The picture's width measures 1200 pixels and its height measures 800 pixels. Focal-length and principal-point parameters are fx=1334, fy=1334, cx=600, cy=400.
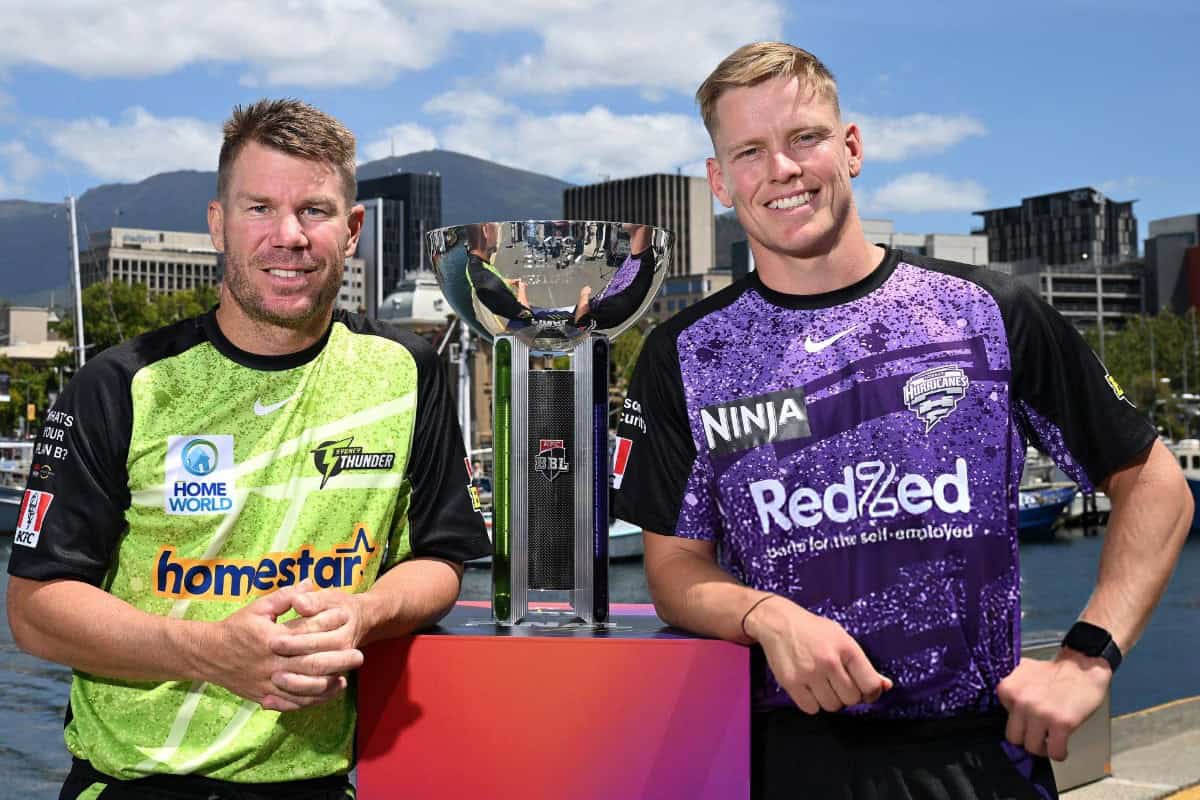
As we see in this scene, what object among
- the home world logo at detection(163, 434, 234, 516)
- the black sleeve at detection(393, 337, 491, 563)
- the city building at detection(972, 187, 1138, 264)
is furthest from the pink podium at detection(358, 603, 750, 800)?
the city building at detection(972, 187, 1138, 264)

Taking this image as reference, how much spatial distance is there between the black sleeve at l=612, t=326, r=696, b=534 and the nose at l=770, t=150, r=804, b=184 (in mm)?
341

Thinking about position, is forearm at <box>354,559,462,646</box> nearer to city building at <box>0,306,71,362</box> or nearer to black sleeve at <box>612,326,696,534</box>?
black sleeve at <box>612,326,696,534</box>

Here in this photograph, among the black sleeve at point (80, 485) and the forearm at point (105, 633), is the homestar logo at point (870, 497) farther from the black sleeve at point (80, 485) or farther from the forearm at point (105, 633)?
the black sleeve at point (80, 485)

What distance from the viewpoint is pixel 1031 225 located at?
144 meters

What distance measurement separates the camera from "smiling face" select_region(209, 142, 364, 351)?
2436 millimetres

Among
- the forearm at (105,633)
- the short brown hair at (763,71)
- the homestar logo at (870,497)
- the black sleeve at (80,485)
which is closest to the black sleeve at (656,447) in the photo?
the homestar logo at (870,497)

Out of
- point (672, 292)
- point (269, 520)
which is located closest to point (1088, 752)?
point (269, 520)

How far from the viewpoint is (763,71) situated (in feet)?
7.38

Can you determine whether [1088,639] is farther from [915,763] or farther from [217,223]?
[217,223]

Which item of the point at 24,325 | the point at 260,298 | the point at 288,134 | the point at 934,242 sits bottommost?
the point at 260,298

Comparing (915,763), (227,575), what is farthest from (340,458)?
(915,763)

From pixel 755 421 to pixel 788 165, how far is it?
0.44 meters

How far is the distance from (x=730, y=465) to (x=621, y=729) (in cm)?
53

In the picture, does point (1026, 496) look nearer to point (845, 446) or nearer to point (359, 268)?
point (845, 446)
